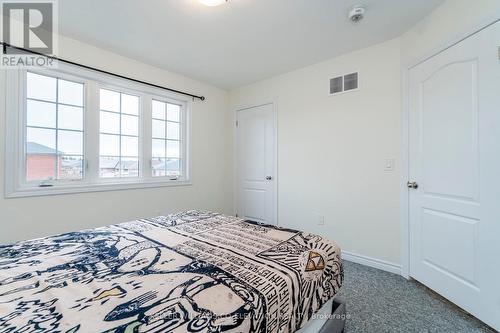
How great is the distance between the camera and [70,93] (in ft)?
8.21

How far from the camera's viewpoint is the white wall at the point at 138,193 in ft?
7.02

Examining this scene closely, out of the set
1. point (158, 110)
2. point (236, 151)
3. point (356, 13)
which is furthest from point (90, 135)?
point (356, 13)

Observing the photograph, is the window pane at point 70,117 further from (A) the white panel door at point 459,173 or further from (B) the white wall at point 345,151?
(A) the white panel door at point 459,173

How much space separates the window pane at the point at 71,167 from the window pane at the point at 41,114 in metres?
0.38

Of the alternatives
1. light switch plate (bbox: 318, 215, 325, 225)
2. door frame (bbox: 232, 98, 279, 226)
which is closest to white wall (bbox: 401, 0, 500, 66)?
door frame (bbox: 232, 98, 279, 226)

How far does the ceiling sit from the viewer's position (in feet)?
6.45

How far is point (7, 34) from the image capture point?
6.79 ft

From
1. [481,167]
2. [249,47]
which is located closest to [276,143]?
[249,47]

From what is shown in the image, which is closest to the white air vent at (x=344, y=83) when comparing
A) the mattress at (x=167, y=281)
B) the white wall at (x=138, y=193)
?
the white wall at (x=138, y=193)

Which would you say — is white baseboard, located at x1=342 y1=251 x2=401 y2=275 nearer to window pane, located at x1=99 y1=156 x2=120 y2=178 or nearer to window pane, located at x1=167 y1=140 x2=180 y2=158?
window pane, located at x1=167 y1=140 x2=180 y2=158

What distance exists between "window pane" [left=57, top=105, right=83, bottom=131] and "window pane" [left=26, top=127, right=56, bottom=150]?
0.45ft

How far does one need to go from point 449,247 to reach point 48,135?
3996mm

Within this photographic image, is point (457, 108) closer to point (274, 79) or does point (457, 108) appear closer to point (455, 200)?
point (455, 200)

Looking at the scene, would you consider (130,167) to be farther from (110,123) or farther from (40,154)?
(40,154)
